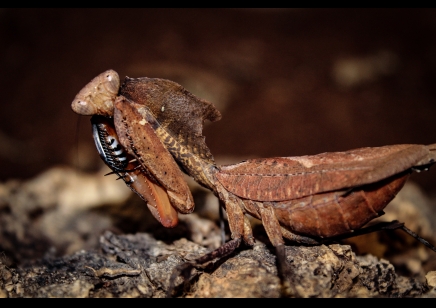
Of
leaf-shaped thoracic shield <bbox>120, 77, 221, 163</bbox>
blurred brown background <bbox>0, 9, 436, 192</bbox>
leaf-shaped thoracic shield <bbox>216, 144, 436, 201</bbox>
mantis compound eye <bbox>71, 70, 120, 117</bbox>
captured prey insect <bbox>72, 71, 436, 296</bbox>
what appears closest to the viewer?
leaf-shaped thoracic shield <bbox>216, 144, 436, 201</bbox>

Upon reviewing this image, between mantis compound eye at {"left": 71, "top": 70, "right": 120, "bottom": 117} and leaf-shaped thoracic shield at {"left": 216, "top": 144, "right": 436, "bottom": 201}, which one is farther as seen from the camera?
mantis compound eye at {"left": 71, "top": 70, "right": 120, "bottom": 117}

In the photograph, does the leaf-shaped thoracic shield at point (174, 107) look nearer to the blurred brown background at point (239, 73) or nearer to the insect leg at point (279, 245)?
the insect leg at point (279, 245)

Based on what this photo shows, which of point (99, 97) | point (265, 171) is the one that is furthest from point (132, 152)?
point (265, 171)

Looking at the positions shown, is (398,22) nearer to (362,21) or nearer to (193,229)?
(362,21)

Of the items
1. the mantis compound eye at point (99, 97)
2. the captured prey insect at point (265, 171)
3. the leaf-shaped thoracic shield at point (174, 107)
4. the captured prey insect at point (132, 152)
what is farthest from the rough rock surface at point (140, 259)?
the mantis compound eye at point (99, 97)

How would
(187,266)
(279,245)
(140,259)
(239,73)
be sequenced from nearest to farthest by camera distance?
1. (187,266)
2. (279,245)
3. (140,259)
4. (239,73)

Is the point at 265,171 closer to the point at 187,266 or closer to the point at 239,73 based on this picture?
the point at 187,266

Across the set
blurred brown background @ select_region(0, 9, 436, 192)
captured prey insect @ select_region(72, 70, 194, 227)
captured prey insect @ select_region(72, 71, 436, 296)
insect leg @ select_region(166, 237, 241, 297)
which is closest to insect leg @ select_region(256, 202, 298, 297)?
captured prey insect @ select_region(72, 71, 436, 296)

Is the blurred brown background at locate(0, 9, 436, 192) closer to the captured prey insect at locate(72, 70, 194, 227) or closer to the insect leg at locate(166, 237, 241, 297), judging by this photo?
the captured prey insect at locate(72, 70, 194, 227)
